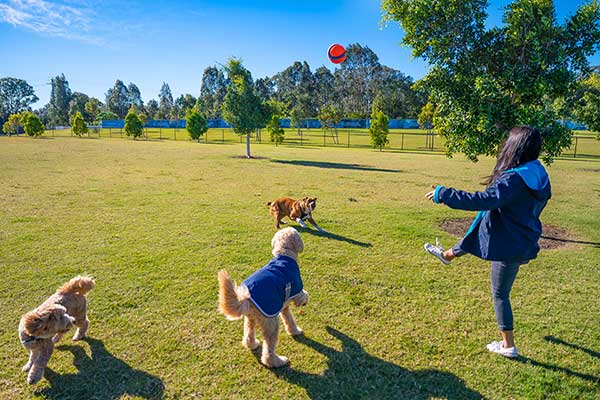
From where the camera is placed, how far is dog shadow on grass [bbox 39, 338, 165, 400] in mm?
2875

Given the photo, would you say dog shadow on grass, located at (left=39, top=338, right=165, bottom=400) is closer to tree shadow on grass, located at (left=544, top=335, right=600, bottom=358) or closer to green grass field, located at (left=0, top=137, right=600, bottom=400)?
green grass field, located at (left=0, top=137, right=600, bottom=400)

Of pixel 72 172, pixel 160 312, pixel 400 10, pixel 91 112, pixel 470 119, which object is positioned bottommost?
pixel 160 312

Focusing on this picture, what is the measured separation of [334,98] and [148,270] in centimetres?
9086

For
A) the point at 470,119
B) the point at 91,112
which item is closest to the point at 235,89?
the point at 470,119

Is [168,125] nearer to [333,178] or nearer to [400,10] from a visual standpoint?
[333,178]

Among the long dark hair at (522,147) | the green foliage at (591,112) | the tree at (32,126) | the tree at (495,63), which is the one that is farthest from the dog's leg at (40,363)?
the tree at (32,126)

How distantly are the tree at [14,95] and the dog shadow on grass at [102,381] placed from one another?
451 ft

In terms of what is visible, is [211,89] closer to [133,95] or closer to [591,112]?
[133,95]

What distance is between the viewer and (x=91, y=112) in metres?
93.6

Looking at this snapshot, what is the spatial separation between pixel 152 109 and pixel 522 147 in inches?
4739

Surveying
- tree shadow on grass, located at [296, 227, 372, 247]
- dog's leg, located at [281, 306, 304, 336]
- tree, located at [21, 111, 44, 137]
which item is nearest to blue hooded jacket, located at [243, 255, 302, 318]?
dog's leg, located at [281, 306, 304, 336]

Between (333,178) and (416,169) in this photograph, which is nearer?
(333,178)

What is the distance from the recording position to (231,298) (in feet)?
9.31

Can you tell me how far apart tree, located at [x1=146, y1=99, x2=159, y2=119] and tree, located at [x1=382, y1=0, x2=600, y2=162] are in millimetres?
108372
